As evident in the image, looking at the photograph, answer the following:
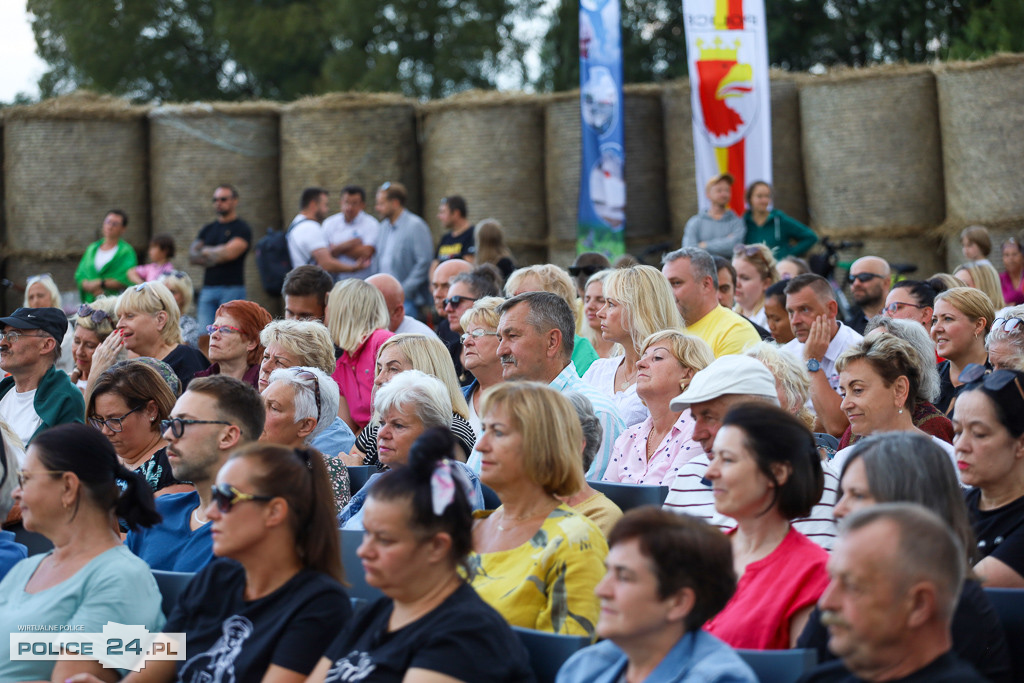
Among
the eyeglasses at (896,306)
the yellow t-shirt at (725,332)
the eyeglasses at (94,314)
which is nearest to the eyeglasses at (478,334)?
the yellow t-shirt at (725,332)

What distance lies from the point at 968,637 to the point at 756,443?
2.21 feet

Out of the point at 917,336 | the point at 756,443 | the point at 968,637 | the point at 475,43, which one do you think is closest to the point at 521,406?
the point at 756,443

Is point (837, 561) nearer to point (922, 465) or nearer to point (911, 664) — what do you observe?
point (911, 664)

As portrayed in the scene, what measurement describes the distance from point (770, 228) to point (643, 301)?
13.9 ft

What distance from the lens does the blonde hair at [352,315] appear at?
632 cm

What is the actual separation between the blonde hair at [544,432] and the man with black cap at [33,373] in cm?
270

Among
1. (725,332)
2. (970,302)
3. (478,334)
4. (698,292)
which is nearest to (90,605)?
(478,334)

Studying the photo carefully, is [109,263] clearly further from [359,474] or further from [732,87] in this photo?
[359,474]

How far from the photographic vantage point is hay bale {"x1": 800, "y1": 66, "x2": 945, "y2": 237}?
10.3 m

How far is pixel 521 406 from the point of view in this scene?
130 inches

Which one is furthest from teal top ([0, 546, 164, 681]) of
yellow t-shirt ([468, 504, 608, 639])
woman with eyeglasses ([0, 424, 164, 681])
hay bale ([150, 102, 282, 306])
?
hay bale ([150, 102, 282, 306])

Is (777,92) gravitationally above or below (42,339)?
above

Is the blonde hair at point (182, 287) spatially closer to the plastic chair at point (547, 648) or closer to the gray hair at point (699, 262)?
the gray hair at point (699, 262)

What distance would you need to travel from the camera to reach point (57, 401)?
5.25 metres
